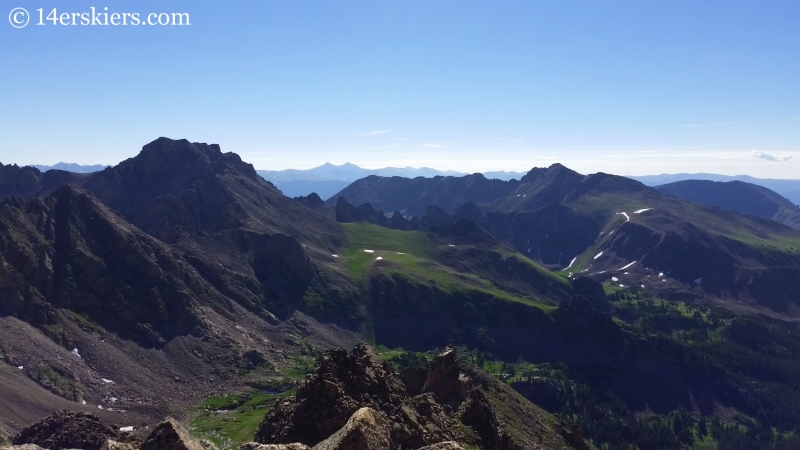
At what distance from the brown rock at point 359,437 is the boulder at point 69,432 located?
138 ft

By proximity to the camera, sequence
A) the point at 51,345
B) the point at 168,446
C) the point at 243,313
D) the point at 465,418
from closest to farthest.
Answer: the point at 168,446
the point at 465,418
the point at 51,345
the point at 243,313

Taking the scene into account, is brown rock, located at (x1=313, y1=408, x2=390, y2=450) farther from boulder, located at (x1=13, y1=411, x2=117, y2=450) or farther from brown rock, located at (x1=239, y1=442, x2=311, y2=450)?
boulder, located at (x1=13, y1=411, x2=117, y2=450)

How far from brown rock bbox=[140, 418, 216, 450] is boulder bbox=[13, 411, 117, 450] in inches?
1537

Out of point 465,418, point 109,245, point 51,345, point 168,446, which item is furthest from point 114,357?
point 168,446

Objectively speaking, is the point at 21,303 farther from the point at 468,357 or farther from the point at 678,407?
the point at 678,407

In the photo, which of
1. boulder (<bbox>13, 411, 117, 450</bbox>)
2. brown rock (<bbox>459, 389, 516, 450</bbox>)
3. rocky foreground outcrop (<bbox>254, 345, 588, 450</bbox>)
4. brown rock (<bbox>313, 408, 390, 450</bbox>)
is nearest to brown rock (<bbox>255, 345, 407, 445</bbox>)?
rocky foreground outcrop (<bbox>254, 345, 588, 450</bbox>)

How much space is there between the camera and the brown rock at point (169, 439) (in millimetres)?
17062

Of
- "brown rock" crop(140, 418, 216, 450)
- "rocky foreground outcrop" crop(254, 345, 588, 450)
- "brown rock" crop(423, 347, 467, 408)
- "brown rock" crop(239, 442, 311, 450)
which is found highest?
"brown rock" crop(140, 418, 216, 450)

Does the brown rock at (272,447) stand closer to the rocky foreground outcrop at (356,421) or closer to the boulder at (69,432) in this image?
the rocky foreground outcrop at (356,421)

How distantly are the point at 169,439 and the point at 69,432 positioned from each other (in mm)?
47206

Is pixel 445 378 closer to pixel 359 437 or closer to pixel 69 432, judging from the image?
pixel 69 432

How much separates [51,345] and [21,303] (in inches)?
607

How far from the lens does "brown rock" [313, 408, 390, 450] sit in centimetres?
1673

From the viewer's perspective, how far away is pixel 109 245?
170m
